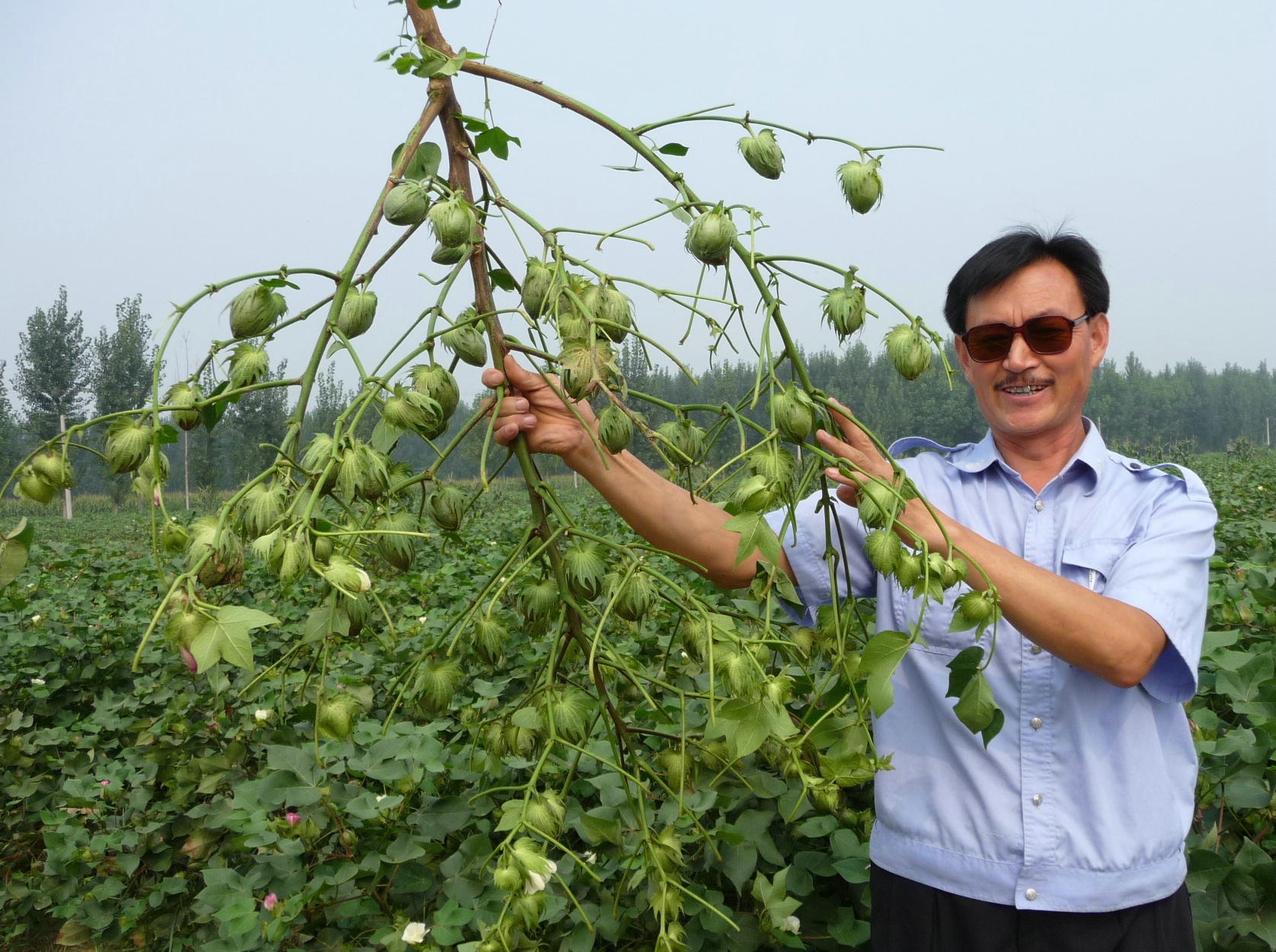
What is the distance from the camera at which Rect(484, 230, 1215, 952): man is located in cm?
155

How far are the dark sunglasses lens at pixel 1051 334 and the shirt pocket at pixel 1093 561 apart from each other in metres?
0.33

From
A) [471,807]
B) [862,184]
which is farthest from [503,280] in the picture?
[471,807]

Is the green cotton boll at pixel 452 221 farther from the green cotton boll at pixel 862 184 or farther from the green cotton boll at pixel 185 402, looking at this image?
the green cotton boll at pixel 862 184

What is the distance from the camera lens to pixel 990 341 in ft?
5.69

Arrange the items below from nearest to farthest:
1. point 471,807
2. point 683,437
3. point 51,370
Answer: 1. point 683,437
2. point 471,807
3. point 51,370

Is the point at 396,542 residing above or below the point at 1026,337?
below

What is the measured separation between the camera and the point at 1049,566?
1.72 meters

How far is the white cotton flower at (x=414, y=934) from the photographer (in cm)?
172

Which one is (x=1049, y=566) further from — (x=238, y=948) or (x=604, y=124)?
(x=238, y=948)

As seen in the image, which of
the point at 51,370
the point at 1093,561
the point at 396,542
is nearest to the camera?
the point at 396,542

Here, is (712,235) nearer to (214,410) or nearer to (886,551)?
(886,551)

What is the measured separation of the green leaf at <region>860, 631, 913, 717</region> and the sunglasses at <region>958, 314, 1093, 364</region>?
2.54 ft

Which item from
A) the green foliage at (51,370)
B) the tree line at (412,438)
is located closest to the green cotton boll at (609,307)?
the tree line at (412,438)

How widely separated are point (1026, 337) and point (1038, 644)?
1.74 feet
